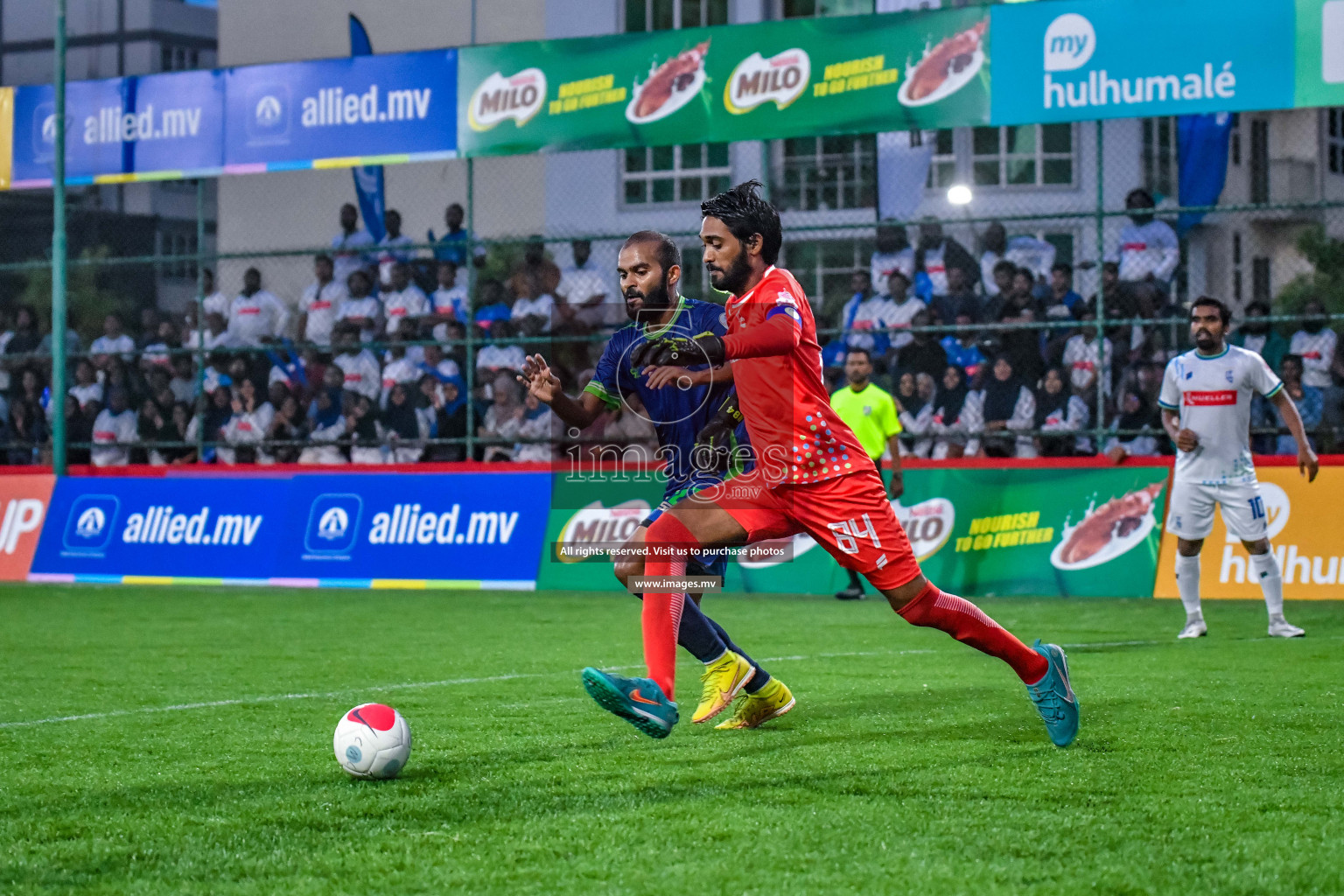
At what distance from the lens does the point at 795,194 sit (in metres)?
22.2

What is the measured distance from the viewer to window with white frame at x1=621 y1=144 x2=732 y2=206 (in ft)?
65.4

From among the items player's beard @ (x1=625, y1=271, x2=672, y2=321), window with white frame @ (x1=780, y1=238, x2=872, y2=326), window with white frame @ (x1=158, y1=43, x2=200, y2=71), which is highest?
window with white frame @ (x1=158, y1=43, x2=200, y2=71)

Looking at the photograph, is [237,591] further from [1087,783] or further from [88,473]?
[1087,783]

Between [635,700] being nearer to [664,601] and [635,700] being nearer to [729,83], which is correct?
[664,601]

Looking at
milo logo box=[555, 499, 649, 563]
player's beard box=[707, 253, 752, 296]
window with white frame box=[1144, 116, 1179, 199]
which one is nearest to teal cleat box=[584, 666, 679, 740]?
player's beard box=[707, 253, 752, 296]

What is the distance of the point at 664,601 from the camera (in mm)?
6000

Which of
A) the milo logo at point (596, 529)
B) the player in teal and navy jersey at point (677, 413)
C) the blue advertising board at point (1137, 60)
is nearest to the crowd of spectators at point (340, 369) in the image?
the milo logo at point (596, 529)

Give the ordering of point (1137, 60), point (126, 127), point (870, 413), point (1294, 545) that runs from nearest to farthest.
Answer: point (1294, 545) → point (870, 413) → point (1137, 60) → point (126, 127)

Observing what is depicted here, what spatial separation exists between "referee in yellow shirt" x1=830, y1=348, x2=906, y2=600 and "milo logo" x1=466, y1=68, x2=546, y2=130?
4.26m

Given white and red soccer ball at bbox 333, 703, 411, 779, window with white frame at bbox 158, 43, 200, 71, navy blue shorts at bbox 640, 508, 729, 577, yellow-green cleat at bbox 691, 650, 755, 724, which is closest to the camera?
white and red soccer ball at bbox 333, 703, 411, 779

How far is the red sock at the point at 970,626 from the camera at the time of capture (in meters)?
5.57

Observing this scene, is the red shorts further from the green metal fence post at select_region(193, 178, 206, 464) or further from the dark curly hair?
the green metal fence post at select_region(193, 178, 206, 464)

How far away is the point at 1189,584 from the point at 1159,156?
14.2 meters

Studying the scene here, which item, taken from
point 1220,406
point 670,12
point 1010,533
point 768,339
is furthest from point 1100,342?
point 670,12
